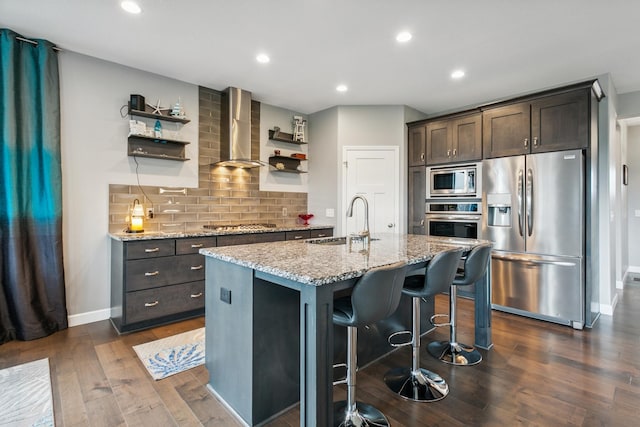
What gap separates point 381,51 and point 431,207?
2247 millimetres

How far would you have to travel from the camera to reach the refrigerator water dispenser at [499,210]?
3.70m

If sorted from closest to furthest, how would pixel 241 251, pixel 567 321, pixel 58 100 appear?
1. pixel 241 251
2. pixel 58 100
3. pixel 567 321

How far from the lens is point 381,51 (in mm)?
3135

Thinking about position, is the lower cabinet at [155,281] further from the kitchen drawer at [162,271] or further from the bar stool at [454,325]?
the bar stool at [454,325]

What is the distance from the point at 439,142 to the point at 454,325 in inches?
106

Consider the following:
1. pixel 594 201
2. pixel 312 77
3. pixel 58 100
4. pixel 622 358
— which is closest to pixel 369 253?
pixel 622 358

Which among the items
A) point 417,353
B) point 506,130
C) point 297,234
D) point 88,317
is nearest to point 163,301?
point 88,317

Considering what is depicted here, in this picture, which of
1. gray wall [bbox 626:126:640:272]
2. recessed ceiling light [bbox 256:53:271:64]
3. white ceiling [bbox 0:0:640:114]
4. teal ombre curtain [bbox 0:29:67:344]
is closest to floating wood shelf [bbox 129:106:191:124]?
white ceiling [bbox 0:0:640:114]

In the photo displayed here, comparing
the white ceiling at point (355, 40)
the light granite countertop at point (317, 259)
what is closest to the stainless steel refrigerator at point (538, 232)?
the white ceiling at point (355, 40)

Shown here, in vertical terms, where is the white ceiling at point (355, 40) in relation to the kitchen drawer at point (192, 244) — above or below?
above

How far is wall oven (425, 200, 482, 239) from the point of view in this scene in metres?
4.00

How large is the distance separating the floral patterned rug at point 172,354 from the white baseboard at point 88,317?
94cm

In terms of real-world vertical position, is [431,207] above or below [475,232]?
above

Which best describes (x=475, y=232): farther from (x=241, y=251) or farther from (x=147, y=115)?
(x=147, y=115)
